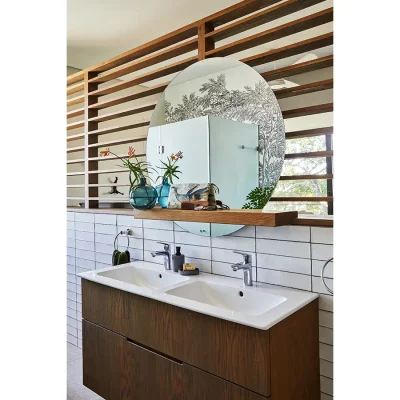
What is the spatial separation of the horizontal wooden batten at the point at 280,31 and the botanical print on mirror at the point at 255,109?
0.14 meters

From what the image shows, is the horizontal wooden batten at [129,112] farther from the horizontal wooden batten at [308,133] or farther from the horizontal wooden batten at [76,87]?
the horizontal wooden batten at [308,133]

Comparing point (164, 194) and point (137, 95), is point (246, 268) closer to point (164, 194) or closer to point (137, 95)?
point (164, 194)

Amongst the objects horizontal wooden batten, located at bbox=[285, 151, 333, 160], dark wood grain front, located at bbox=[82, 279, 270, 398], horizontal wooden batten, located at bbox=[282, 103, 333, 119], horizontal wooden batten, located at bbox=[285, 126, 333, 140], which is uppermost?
horizontal wooden batten, located at bbox=[282, 103, 333, 119]

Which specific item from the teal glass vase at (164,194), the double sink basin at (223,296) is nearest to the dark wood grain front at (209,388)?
the double sink basin at (223,296)

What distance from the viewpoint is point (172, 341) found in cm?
149

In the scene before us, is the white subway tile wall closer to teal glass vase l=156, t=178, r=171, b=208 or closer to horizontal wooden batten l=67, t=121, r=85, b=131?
teal glass vase l=156, t=178, r=171, b=208

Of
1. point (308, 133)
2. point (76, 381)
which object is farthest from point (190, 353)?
point (76, 381)

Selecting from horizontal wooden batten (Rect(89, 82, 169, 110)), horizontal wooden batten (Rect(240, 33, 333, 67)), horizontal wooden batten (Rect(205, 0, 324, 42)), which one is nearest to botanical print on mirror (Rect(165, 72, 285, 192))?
horizontal wooden batten (Rect(240, 33, 333, 67))

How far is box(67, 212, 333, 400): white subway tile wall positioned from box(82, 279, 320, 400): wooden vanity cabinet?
2.8 inches

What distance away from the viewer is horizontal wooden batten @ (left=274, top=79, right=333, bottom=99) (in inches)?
62.1

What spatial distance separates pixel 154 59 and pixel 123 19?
0.54 m

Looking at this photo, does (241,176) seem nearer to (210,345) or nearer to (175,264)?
(175,264)
